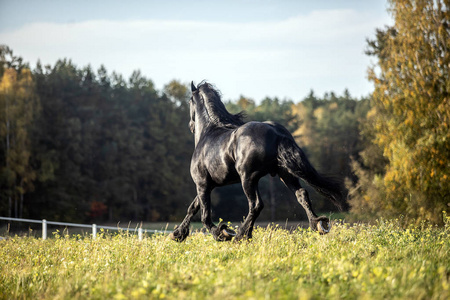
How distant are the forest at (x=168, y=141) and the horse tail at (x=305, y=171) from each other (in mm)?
10945

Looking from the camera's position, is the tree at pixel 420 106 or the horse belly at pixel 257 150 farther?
the tree at pixel 420 106

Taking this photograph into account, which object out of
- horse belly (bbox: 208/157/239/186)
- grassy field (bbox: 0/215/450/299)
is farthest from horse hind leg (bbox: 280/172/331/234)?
horse belly (bbox: 208/157/239/186)

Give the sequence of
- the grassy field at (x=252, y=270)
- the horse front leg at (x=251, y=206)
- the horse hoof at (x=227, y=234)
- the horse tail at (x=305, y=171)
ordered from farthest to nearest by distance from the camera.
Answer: the horse hoof at (x=227, y=234) → the horse front leg at (x=251, y=206) → the horse tail at (x=305, y=171) → the grassy field at (x=252, y=270)

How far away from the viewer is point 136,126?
50.0 meters

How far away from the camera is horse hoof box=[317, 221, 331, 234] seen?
7.33 metres

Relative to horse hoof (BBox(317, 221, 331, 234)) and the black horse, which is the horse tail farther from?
horse hoof (BBox(317, 221, 331, 234))

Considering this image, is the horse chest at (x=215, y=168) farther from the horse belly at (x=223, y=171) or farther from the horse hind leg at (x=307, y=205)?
the horse hind leg at (x=307, y=205)

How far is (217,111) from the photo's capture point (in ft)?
29.7

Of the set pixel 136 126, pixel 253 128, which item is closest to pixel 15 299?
pixel 253 128

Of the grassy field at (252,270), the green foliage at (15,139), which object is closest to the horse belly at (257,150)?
the grassy field at (252,270)

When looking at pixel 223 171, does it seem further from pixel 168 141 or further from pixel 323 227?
pixel 168 141

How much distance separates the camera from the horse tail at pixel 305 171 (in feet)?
25.1

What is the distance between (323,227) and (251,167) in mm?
1385

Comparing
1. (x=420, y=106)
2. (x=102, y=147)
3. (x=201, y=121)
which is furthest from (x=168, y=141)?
(x=201, y=121)
